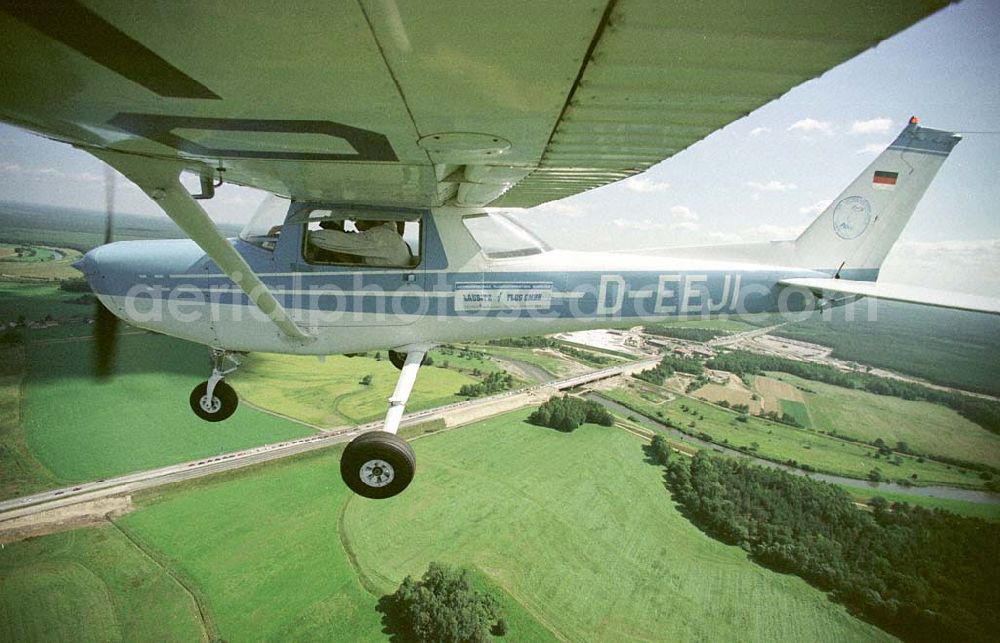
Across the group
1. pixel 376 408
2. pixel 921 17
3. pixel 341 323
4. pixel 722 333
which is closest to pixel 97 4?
pixel 921 17

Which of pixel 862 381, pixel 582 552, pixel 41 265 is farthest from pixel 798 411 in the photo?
pixel 41 265

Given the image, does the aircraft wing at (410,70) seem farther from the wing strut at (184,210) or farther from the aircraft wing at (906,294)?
the aircraft wing at (906,294)

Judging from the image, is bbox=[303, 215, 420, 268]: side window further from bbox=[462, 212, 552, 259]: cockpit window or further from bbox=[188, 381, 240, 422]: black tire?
bbox=[188, 381, 240, 422]: black tire

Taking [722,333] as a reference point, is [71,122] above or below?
above

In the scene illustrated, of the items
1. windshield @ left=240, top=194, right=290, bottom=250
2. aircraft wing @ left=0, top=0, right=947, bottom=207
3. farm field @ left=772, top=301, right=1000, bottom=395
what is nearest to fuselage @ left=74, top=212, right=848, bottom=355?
windshield @ left=240, top=194, right=290, bottom=250

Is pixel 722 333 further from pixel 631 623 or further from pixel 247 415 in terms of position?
pixel 247 415

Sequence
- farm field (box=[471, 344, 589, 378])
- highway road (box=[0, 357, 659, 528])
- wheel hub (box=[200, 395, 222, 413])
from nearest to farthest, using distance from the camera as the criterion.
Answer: wheel hub (box=[200, 395, 222, 413]), highway road (box=[0, 357, 659, 528]), farm field (box=[471, 344, 589, 378])
